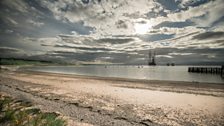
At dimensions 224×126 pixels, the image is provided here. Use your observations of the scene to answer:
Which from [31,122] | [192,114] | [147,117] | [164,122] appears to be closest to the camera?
[31,122]

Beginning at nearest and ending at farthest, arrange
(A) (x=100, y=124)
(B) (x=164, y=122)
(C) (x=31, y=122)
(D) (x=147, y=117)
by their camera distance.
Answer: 1. (C) (x=31, y=122)
2. (A) (x=100, y=124)
3. (B) (x=164, y=122)
4. (D) (x=147, y=117)

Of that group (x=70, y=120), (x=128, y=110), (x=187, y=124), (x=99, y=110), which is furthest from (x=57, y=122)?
(x=187, y=124)

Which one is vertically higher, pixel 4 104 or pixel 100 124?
pixel 4 104

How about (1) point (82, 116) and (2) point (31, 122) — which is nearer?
(2) point (31, 122)

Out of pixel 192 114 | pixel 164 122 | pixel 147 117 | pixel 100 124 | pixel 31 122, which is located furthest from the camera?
pixel 192 114

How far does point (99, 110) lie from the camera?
838 cm

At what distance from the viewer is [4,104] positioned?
716 centimetres

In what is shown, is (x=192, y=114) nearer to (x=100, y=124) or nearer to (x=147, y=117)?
(x=147, y=117)

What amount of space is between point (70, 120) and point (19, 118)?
1933 mm

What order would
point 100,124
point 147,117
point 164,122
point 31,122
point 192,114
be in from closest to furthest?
point 31,122 < point 100,124 < point 164,122 < point 147,117 < point 192,114

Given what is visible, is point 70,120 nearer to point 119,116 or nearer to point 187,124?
point 119,116

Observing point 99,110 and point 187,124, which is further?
point 99,110

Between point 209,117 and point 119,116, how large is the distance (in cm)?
474

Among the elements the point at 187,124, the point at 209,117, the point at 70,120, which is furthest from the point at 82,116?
the point at 209,117
